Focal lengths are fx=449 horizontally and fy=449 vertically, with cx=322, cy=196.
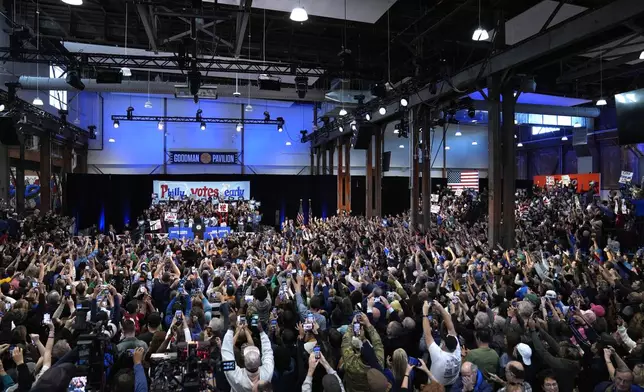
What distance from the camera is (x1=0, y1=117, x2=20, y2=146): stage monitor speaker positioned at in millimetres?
13531

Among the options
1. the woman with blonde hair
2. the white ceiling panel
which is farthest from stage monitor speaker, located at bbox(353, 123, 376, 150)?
the woman with blonde hair

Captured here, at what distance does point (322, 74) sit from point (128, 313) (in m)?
11.7

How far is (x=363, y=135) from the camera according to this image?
59.3 feet

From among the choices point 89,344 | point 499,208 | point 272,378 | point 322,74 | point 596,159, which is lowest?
point 272,378

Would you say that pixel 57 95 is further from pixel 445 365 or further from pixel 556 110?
pixel 556 110

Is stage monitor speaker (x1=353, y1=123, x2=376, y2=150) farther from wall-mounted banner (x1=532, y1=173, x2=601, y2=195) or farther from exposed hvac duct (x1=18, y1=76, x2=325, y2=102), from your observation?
wall-mounted banner (x1=532, y1=173, x2=601, y2=195)

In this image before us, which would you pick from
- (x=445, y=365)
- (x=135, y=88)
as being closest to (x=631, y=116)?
(x=445, y=365)

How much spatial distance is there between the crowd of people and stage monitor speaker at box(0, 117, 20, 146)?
23.3 feet

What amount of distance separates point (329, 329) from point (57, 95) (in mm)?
21291

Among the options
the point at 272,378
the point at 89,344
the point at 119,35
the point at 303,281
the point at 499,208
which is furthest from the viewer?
the point at 119,35

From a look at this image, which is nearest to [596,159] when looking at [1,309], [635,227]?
[635,227]

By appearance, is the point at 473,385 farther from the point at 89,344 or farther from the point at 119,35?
the point at 119,35

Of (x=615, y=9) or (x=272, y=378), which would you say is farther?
(x=615, y=9)

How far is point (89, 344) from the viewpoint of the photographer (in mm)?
3258
